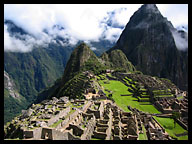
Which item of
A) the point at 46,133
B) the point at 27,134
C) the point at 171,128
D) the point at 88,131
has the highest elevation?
the point at 27,134

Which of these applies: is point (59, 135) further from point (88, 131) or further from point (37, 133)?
point (88, 131)

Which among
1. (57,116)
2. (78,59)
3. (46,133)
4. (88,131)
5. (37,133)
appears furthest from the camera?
(78,59)

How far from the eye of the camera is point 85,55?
13250cm

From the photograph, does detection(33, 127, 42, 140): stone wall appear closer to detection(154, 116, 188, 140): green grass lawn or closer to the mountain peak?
detection(154, 116, 188, 140): green grass lawn

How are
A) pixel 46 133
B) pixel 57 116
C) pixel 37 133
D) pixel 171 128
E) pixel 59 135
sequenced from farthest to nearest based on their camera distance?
pixel 171 128 < pixel 57 116 < pixel 46 133 < pixel 59 135 < pixel 37 133

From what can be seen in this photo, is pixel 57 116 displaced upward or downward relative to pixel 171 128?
upward

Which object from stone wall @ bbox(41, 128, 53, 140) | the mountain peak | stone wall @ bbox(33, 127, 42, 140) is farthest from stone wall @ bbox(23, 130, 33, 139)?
the mountain peak

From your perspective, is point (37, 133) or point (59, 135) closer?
point (37, 133)

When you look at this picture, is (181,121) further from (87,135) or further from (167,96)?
(87,135)

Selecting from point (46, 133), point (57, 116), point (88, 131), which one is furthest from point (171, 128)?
point (46, 133)

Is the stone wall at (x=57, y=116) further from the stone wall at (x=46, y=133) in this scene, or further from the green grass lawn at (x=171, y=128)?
the green grass lawn at (x=171, y=128)

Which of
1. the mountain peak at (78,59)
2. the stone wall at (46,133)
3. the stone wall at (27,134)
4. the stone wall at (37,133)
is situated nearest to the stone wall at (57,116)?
the stone wall at (46,133)

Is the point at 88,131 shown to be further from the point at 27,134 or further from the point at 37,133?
the point at 27,134
